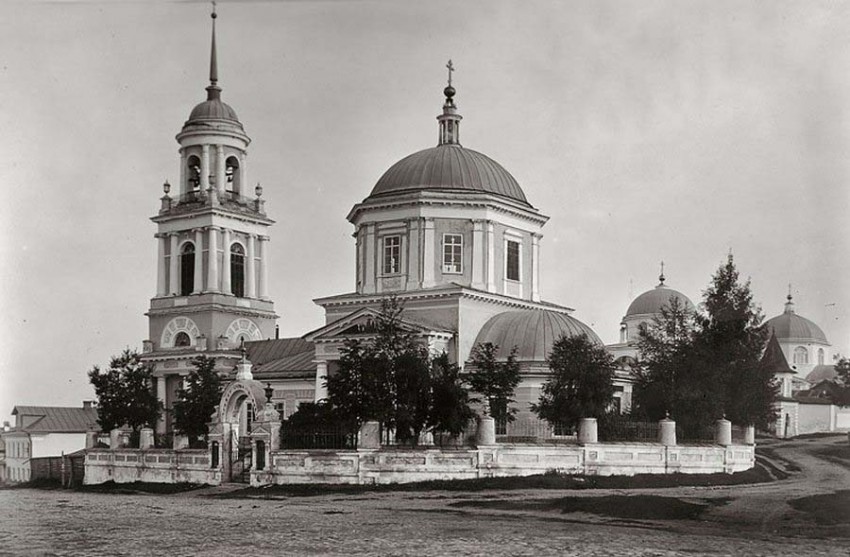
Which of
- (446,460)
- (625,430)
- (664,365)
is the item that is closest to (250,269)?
(664,365)

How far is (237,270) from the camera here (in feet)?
158

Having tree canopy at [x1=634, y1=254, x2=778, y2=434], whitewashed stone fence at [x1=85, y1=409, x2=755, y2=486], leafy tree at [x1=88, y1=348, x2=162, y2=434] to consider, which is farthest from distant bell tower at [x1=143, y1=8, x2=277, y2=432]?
tree canopy at [x1=634, y1=254, x2=778, y2=434]

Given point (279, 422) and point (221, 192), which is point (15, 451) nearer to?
point (221, 192)

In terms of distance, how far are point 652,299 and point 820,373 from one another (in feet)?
52.8

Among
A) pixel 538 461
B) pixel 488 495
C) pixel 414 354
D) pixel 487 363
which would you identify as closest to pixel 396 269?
pixel 487 363

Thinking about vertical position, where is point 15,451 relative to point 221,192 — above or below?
below

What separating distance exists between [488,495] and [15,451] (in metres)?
32.4

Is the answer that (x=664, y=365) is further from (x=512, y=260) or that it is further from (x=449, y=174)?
(x=449, y=174)

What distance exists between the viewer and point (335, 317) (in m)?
38.0

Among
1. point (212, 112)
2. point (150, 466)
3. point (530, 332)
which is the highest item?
point (212, 112)

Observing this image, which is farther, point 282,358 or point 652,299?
point 652,299

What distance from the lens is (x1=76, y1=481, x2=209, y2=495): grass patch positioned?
94.5 ft

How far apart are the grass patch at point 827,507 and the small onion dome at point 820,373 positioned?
4837cm

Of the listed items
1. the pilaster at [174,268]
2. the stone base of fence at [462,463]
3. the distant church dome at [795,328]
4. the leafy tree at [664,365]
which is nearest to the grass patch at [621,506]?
the stone base of fence at [462,463]
